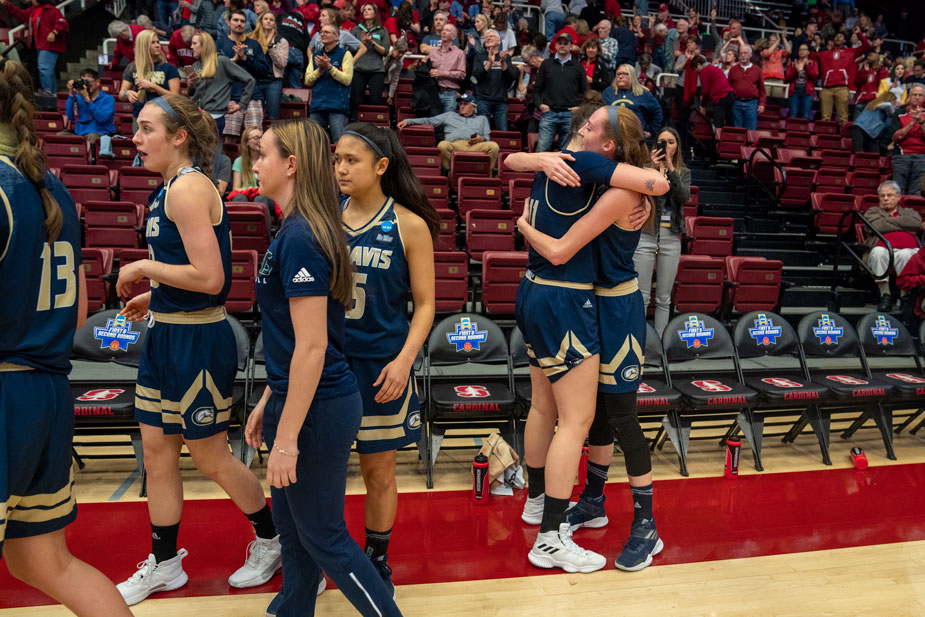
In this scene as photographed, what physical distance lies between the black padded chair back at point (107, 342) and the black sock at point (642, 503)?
107 inches

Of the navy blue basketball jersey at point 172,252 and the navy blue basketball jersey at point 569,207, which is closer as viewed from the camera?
the navy blue basketball jersey at point 172,252

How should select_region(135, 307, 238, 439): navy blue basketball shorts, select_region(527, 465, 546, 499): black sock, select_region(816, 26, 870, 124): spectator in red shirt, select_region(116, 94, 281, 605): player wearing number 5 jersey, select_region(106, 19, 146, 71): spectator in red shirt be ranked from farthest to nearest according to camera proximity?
1. select_region(816, 26, 870, 124): spectator in red shirt
2. select_region(106, 19, 146, 71): spectator in red shirt
3. select_region(527, 465, 546, 499): black sock
4. select_region(135, 307, 238, 439): navy blue basketball shorts
5. select_region(116, 94, 281, 605): player wearing number 5 jersey

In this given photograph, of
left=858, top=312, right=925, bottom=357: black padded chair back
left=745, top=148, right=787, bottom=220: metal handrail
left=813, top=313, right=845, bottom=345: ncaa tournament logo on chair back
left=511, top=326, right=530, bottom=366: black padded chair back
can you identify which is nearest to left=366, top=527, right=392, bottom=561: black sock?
left=511, top=326, right=530, bottom=366: black padded chair back

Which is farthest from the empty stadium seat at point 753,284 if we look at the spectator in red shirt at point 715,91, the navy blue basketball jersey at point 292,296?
the spectator in red shirt at point 715,91

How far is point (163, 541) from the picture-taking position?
255cm

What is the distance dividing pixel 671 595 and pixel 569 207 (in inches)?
60.8

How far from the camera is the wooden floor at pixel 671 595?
8.22 ft

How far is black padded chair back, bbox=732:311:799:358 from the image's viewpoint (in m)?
4.50

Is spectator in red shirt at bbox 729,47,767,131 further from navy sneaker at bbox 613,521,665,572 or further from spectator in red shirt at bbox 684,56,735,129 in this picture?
navy sneaker at bbox 613,521,665,572

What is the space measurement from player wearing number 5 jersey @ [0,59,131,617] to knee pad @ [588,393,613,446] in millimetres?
1966

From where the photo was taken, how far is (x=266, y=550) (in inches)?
106

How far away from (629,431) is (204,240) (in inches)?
71.0

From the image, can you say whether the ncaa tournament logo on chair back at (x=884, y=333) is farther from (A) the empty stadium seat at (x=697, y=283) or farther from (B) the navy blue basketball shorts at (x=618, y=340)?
(B) the navy blue basketball shorts at (x=618, y=340)

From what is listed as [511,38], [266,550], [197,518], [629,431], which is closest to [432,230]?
[629,431]
